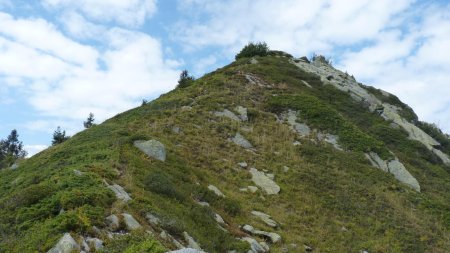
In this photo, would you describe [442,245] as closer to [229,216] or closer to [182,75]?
[229,216]

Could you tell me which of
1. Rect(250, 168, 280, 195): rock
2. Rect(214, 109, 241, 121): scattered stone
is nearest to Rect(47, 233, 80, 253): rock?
Rect(250, 168, 280, 195): rock

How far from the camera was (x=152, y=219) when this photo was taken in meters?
14.6

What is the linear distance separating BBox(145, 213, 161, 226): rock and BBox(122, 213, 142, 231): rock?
0.91 m

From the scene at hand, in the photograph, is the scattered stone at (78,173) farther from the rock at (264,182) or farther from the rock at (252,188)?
the rock at (264,182)

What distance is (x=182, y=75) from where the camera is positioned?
5784 cm

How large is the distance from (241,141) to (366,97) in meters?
26.5

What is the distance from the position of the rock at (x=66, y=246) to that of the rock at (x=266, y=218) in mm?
11527

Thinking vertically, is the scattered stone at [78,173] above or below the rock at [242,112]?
below

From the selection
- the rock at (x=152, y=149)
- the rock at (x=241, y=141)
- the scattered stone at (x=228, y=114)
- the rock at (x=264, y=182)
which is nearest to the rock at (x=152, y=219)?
the rock at (x=152, y=149)

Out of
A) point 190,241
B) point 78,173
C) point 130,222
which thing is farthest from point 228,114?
point 130,222

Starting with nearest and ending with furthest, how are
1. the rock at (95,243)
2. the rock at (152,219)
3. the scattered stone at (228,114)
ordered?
the rock at (95,243), the rock at (152,219), the scattered stone at (228,114)

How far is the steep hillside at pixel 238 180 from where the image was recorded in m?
13.9

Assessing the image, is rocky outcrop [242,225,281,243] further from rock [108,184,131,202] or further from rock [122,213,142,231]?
rock [122,213,142,231]

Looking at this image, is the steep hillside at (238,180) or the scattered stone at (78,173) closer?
the steep hillside at (238,180)
